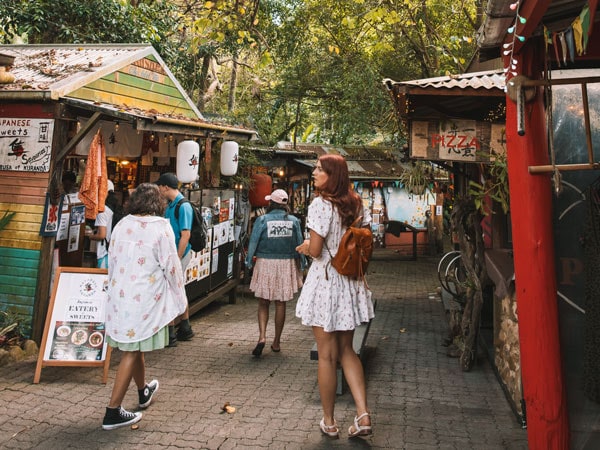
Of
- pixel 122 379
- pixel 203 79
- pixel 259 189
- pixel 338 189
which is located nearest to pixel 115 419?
pixel 122 379

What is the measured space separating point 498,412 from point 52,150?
5.94m

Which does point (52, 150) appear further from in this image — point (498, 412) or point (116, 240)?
point (498, 412)

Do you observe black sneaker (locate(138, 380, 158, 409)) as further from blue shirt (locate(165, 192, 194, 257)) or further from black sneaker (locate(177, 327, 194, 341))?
black sneaker (locate(177, 327, 194, 341))

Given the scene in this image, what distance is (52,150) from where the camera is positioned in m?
6.62

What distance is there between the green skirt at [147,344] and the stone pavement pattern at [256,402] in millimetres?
703

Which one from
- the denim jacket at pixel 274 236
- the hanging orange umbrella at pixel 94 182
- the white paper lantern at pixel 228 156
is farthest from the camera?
the white paper lantern at pixel 228 156

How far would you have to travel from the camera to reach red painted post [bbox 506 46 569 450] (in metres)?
3.67

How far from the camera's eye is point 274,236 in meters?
6.97

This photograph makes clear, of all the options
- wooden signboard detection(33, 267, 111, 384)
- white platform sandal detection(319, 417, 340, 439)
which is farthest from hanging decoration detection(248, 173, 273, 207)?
white platform sandal detection(319, 417, 340, 439)

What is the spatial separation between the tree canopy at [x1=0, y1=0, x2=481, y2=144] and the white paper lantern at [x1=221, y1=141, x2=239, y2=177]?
5.57 feet

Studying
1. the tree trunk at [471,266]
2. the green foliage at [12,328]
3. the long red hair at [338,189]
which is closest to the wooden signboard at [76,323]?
the green foliage at [12,328]

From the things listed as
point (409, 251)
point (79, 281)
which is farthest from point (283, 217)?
point (409, 251)

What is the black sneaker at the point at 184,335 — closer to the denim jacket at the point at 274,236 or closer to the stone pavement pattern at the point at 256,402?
the stone pavement pattern at the point at 256,402

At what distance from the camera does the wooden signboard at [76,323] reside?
220 inches
